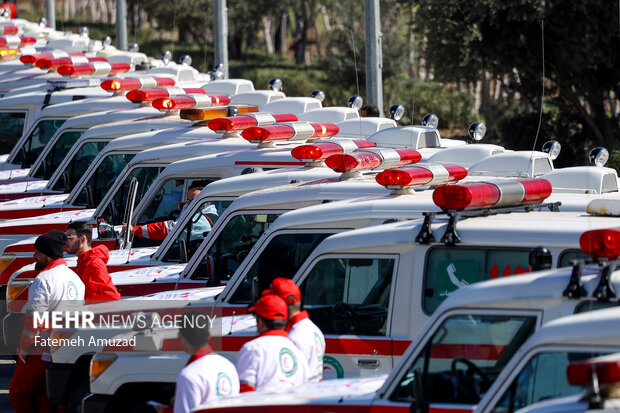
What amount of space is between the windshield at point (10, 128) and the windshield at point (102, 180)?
393 cm

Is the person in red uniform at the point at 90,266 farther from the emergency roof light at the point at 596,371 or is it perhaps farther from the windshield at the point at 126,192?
the emergency roof light at the point at 596,371

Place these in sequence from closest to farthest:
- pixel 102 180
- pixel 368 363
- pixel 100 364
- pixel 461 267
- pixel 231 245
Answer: pixel 461 267 → pixel 368 363 → pixel 100 364 → pixel 231 245 → pixel 102 180

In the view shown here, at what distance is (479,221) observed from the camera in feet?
21.9

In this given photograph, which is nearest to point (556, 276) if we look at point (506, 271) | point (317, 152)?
point (506, 271)

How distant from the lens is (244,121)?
12.4 metres

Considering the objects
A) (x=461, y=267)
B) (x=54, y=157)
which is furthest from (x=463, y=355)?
(x=54, y=157)

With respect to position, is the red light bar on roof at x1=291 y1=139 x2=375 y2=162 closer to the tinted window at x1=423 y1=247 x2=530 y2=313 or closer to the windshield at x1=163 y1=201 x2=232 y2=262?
the windshield at x1=163 y1=201 x2=232 y2=262

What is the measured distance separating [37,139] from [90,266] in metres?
6.86

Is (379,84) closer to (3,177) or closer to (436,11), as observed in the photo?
(3,177)

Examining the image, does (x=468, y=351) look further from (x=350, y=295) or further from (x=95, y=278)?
(x=95, y=278)

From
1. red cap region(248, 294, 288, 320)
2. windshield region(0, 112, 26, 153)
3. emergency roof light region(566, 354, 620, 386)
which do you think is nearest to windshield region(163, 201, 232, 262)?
red cap region(248, 294, 288, 320)

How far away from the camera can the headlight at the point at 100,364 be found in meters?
7.17

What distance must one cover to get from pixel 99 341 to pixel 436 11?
22.3 m

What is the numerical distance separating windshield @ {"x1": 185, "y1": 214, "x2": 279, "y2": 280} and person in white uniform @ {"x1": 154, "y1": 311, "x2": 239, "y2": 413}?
9.54ft
